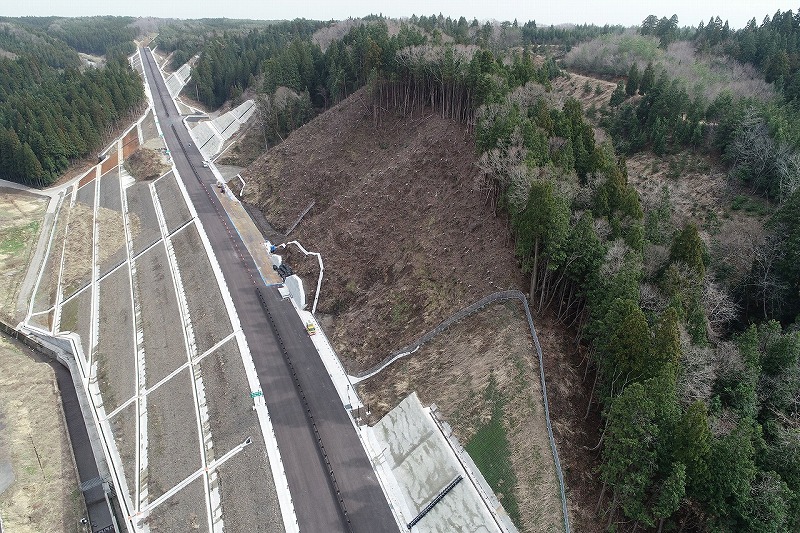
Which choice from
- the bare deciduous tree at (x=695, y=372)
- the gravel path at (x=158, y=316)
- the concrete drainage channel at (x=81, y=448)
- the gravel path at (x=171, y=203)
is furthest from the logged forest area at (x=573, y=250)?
the concrete drainage channel at (x=81, y=448)

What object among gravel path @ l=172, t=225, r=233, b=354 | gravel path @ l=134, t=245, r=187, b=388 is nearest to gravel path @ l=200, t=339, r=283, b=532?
gravel path @ l=172, t=225, r=233, b=354

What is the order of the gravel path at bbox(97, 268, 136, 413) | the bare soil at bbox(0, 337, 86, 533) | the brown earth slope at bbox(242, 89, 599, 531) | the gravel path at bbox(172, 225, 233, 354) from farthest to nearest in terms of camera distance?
1. the gravel path at bbox(172, 225, 233, 354)
2. the gravel path at bbox(97, 268, 136, 413)
3. the bare soil at bbox(0, 337, 86, 533)
4. the brown earth slope at bbox(242, 89, 599, 531)

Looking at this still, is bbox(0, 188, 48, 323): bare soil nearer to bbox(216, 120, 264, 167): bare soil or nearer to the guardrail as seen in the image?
bbox(216, 120, 264, 167): bare soil

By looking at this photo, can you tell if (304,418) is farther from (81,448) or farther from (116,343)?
(116,343)

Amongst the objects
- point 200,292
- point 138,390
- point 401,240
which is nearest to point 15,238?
point 200,292

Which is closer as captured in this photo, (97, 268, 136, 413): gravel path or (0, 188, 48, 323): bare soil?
(97, 268, 136, 413): gravel path

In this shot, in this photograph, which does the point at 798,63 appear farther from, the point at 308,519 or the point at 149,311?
the point at 149,311

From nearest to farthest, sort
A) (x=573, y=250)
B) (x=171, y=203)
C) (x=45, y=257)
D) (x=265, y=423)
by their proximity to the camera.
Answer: (x=573, y=250) < (x=265, y=423) < (x=45, y=257) < (x=171, y=203)
